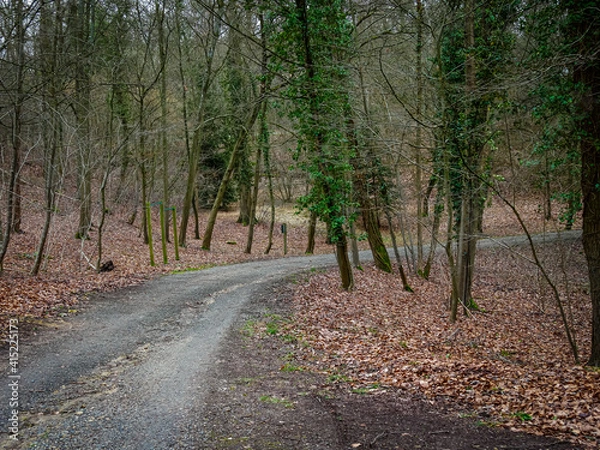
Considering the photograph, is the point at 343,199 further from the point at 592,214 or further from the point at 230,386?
the point at 230,386

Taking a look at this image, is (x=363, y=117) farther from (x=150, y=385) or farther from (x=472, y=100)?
(x=150, y=385)

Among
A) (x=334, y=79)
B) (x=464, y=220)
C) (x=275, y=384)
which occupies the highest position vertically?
(x=334, y=79)

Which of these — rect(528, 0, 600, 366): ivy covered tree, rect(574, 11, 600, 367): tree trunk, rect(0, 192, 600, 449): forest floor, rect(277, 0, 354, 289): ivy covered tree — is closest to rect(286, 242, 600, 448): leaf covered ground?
rect(0, 192, 600, 449): forest floor

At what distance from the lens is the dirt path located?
15.4 ft

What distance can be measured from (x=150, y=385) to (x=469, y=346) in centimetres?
631

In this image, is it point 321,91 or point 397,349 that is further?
point 321,91

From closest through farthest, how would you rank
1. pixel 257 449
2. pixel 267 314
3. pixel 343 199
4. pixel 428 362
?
pixel 257 449 < pixel 428 362 < pixel 267 314 < pixel 343 199

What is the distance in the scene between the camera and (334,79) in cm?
1159

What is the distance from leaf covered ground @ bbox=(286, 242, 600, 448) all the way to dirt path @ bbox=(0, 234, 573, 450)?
691mm

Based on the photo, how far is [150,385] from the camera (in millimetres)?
6012

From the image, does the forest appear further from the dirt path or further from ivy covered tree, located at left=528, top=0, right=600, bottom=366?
the dirt path

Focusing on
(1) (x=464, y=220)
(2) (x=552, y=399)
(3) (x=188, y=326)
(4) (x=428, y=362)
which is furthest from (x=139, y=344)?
(1) (x=464, y=220)

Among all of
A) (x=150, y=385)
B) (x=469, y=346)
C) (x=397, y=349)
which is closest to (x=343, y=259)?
(x=469, y=346)

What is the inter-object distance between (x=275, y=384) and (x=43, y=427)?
276 cm
